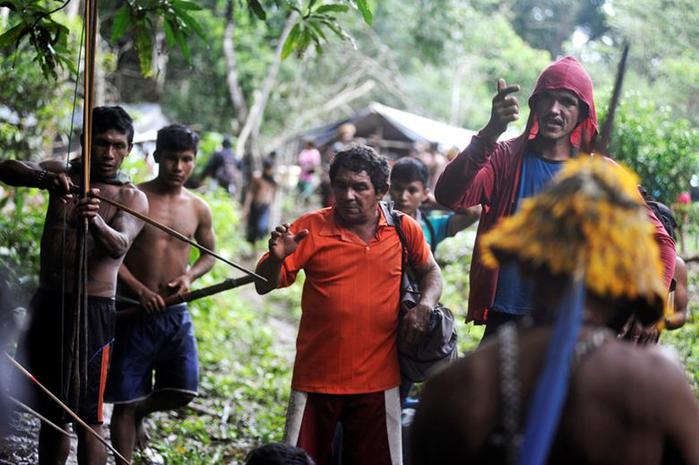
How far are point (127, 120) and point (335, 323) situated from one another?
1629 millimetres

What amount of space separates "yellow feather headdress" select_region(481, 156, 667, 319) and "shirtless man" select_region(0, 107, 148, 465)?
2.64 meters

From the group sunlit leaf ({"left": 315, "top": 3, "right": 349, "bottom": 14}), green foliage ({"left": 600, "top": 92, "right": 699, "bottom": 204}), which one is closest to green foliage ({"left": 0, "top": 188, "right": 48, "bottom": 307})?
sunlit leaf ({"left": 315, "top": 3, "right": 349, "bottom": 14})

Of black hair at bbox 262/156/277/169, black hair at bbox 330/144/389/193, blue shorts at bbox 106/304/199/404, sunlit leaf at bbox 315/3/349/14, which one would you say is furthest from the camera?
black hair at bbox 262/156/277/169

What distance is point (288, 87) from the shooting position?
26188 mm

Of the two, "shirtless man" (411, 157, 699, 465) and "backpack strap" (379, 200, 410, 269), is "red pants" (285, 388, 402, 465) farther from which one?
"shirtless man" (411, 157, 699, 465)

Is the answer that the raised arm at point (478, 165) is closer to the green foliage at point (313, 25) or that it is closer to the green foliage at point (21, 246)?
the green foliage at point (313, 25)

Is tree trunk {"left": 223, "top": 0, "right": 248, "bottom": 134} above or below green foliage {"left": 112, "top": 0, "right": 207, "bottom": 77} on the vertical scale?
above

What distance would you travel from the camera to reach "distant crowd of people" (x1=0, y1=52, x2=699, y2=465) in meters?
2.10

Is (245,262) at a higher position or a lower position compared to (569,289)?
lower

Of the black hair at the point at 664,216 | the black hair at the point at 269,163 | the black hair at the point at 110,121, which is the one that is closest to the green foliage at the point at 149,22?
the black hair at the point at 110,121

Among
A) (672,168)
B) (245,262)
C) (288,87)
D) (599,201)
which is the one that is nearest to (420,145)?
(288,87)

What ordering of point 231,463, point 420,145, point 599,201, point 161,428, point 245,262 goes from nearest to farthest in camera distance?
point 599,201, point 231,463, point 161,428, point 245,262, point 420,145

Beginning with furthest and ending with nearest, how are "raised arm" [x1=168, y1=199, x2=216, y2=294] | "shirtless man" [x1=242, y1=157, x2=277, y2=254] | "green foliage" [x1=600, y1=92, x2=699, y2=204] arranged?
"shirtless man" [x1=242, y1=157, x2=277, y2=254]
"green foliage" [x1=600, y1=92, x2=699, y2=204]
"raised arm" [x1=168, y1=199, x2=216, y2=294]

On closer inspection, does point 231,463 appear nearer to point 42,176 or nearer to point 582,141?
point 42,176
